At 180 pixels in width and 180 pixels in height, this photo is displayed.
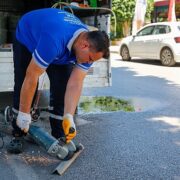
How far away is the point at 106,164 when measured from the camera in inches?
165

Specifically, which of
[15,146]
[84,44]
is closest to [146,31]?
[15,146]

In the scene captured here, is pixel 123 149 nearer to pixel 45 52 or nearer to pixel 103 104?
pixel 45 52

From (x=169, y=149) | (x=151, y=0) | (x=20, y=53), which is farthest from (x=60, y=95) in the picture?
(x=151, y=0)

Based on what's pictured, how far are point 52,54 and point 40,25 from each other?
44 centimetres

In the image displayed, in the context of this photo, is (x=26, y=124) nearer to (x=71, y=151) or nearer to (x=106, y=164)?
(x=71, y=151)

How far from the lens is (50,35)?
11.1 ft

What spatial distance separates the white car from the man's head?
33.1 feet

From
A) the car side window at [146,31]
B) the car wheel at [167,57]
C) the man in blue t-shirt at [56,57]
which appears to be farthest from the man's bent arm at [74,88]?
the car side window at [146,31]

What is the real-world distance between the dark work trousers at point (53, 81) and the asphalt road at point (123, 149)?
0.34 m

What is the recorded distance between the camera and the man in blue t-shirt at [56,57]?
10.9 ft

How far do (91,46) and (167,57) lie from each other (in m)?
10.5

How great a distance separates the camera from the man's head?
3.26 meters

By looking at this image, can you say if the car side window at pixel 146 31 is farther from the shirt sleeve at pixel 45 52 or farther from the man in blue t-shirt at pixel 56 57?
the shirt sleeve at pixel 45 52

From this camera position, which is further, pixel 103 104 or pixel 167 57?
pixel 167 57
